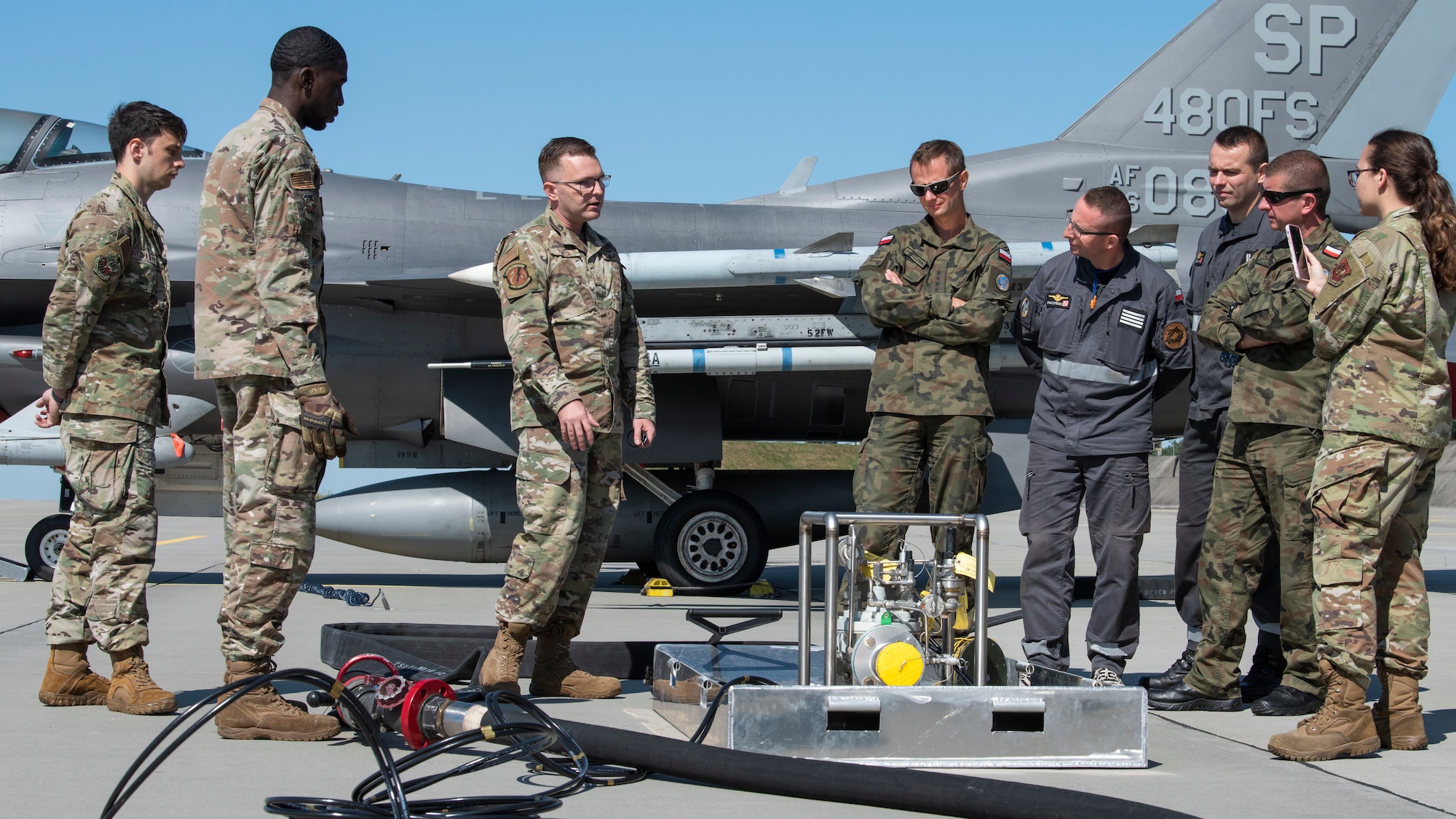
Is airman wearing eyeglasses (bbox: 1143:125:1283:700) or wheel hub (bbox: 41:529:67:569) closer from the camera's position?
airman wearing eyeglasses (bbox: 1143:125:1283:700)

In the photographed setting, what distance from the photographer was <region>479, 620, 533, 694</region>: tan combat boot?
4.19m

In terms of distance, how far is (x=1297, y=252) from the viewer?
4016mm

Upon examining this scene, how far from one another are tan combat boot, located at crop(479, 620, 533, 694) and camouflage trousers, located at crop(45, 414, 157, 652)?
1.15 m

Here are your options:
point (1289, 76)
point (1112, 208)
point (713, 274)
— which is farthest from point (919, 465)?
A: point (1289, 76)

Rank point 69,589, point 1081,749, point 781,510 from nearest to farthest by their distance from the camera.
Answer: point 1081,749, point 69,589, point 781,510

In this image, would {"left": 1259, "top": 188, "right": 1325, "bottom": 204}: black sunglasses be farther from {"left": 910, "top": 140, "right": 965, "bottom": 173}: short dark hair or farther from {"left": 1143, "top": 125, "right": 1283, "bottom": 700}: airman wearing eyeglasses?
{"left": 910, "top": 140, "right": 965, "bottom": 173}: short dark hair

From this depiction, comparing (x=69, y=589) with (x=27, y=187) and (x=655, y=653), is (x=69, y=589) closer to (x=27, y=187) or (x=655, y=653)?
(x=655, y=653)

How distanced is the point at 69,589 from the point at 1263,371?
14.1 feet

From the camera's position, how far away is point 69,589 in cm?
419

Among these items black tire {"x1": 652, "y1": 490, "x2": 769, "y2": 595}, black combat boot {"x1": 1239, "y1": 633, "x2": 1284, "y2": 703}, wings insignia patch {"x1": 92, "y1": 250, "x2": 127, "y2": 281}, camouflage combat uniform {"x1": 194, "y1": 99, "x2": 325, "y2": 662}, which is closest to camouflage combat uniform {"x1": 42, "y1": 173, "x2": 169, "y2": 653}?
wings insignia patch {"x1": 92, "y1": 250, "x2": 127, "y2": 281}

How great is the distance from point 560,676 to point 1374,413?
286 cm

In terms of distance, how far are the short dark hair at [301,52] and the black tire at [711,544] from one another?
5.57 metres

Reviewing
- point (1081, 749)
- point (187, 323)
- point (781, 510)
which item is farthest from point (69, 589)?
point (781, 510)

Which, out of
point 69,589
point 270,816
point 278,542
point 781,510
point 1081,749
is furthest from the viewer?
point 781,510
